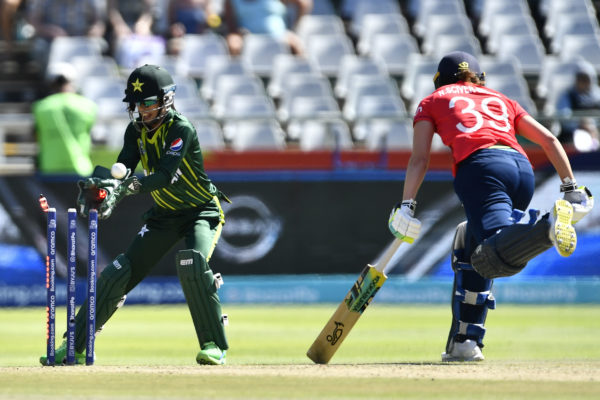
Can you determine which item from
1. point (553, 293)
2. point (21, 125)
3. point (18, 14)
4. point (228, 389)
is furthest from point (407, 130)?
point (228, 389)

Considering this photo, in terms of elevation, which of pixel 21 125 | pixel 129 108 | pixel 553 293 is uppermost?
pixel 129 108

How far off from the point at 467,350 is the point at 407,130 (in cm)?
748

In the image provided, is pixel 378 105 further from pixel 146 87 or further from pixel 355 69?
pixel 146 87

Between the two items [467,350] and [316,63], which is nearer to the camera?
[467,350]

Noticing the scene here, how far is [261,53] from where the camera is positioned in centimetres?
1681

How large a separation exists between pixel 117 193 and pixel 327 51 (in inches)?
424

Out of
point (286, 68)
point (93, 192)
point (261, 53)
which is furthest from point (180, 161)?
point (261, 53)

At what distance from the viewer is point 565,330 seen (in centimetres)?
1048

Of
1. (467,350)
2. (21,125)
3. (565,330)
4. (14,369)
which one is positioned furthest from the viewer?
(21,125)

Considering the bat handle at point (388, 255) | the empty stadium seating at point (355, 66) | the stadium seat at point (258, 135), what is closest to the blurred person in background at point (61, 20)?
the empty stadium seating at point (355, 66)

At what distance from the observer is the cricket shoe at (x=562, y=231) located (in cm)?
628

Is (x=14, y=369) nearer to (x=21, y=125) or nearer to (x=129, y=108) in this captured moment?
(x=129, y=108)

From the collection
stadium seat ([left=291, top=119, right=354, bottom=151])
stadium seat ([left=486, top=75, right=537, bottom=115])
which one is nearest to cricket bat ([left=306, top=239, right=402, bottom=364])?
stadium seat ([left=291, top=119, right=354, bottom=151])

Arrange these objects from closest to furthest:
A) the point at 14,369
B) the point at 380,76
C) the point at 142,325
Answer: the point at 14,369
the point at 142,325
the point at 380,76
